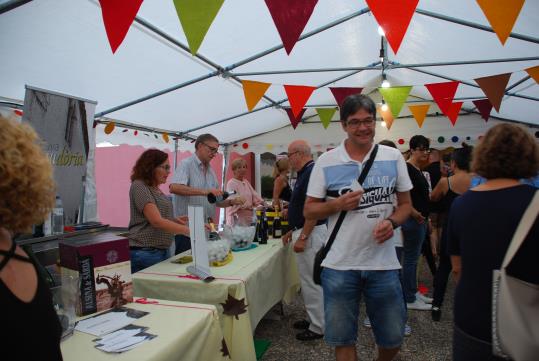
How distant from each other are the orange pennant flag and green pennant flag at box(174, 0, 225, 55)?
1939 mm

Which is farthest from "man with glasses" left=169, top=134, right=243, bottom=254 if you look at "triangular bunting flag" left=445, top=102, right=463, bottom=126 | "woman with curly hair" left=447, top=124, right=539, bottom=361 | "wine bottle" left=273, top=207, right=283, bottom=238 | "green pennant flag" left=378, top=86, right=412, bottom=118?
"triangular bunting flag" left=445, top=102, right=463, bottom=126

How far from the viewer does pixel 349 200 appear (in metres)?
1.41

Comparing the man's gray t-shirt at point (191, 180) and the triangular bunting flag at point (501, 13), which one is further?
the man's gray t-shirt at point (191, 180)

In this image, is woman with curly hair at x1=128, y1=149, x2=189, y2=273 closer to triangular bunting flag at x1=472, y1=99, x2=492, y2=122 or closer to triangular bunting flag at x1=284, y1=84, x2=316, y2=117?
triangular bunting flag at x1=284, y1=84, x2=316, y2=117

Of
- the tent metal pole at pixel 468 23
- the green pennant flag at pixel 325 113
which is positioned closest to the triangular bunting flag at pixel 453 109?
the green pennant flag at pixel 325 113

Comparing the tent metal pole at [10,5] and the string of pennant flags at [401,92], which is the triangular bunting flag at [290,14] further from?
the string of pennant flags at [401,92]

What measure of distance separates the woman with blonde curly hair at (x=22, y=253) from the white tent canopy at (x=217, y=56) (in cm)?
177

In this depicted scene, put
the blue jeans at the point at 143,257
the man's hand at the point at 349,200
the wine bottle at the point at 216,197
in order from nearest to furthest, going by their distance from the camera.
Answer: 1. the man's hand at the point at 349,200
2. the blue jeans at the point at 143,257
3. the wine bottle at the point at 216,197

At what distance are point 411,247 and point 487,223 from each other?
1945 millimetres

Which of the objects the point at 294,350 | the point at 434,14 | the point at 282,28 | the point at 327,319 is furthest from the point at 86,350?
the point at 434,14

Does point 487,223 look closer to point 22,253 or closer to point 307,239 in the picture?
point 22,253

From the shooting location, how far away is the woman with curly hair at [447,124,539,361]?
105 centimetres

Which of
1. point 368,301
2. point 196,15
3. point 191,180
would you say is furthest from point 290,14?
point 368,301

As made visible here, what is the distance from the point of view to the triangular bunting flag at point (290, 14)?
6.42 ft
